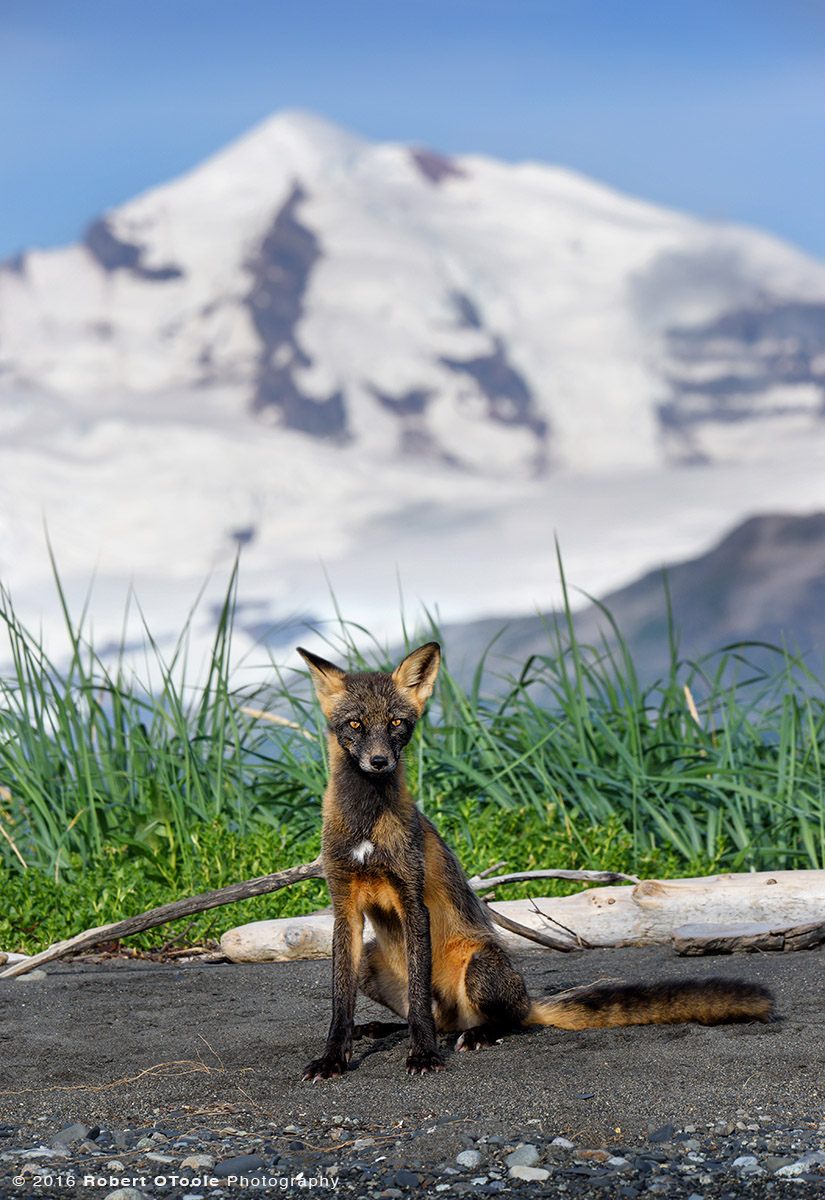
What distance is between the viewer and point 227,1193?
308 cm

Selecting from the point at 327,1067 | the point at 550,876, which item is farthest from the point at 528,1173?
the point at 550,876

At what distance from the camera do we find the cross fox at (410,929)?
395cm

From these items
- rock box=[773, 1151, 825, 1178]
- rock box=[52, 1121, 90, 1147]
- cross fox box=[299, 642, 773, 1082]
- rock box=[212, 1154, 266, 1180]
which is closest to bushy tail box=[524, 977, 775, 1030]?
cross fox box=[299, 642, 773, 1082]

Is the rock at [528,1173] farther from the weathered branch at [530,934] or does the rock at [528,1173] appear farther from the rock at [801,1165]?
the weathered branch at [530,934]

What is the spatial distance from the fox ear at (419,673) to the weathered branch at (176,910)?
1.35 m

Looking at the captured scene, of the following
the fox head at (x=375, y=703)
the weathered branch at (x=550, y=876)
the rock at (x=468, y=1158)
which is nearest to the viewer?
the rock at (x=468, y=1158)

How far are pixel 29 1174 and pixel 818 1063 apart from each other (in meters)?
2.47

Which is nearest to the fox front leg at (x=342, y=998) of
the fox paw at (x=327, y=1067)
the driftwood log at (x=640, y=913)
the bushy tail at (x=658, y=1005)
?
the fox paw at (x=327, y=1067)

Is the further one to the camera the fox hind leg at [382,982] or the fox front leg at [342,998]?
the fox hind leg at [382,982]

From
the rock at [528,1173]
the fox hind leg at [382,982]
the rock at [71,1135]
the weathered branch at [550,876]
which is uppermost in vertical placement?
the weathered branch at [550,876]

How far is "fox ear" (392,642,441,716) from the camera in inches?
157

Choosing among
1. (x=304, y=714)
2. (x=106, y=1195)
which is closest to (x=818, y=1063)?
(x=106, y=1195)

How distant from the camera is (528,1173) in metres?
3.10

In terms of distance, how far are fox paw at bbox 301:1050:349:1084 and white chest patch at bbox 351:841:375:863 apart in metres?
0.66
